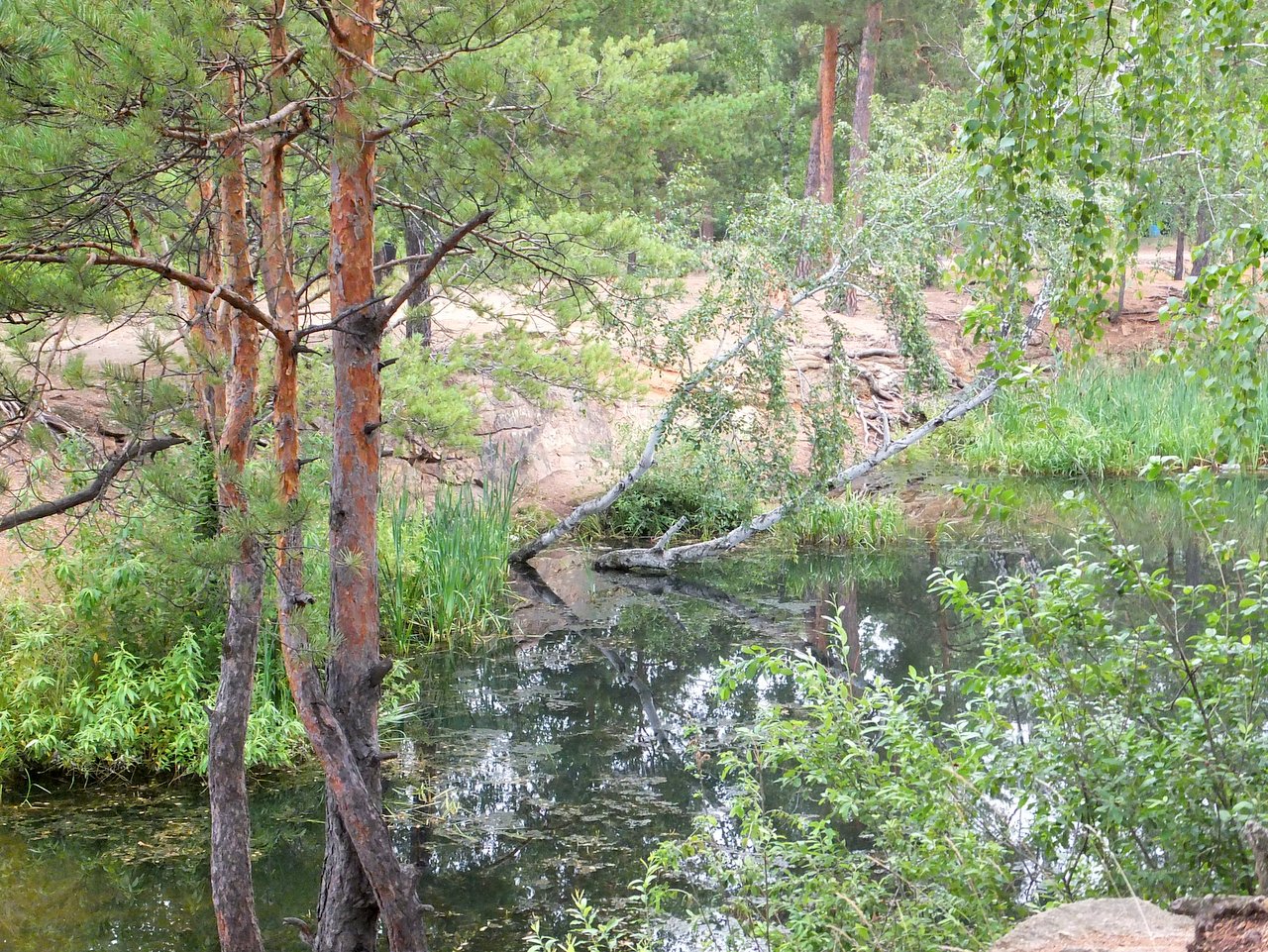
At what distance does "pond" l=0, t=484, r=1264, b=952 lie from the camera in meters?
4.60

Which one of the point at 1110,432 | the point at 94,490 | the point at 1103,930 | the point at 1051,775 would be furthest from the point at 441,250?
the point at 1110,432

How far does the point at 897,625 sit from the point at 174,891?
5613 millimetres

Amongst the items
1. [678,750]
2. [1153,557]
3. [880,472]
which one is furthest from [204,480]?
[880,472]

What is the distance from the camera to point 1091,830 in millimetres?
2836

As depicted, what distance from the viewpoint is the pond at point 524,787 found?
4598mm

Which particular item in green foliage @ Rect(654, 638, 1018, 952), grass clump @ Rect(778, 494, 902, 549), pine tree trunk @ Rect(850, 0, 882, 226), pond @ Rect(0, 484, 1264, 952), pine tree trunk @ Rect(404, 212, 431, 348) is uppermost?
pine tree trunk @ Rect(850, 0, 882, 226)

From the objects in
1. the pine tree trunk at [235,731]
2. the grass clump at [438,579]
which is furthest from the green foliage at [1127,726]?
the grass clump at [438,579]

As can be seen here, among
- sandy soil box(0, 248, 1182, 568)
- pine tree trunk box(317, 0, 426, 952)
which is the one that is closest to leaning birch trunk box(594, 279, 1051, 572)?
sandy soil box(0, 248, 1182, 568)

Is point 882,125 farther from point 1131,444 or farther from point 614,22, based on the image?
point 614,22

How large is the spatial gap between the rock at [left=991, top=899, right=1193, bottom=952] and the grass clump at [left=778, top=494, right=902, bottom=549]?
8.77 meters

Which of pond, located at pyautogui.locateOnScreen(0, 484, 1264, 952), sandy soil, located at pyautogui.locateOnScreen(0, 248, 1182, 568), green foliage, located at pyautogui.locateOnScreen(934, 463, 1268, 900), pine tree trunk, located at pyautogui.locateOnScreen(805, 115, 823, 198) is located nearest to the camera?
green foliage, located at pyautogui.locateOnScreen(934, 463, 1268, 900)

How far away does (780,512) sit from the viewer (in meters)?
9.97

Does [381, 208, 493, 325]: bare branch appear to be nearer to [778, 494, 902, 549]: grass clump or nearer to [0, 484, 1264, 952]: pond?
[0, 484, 1264, 952]: pond

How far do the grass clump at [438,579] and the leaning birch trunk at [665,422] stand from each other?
5.22 feet
